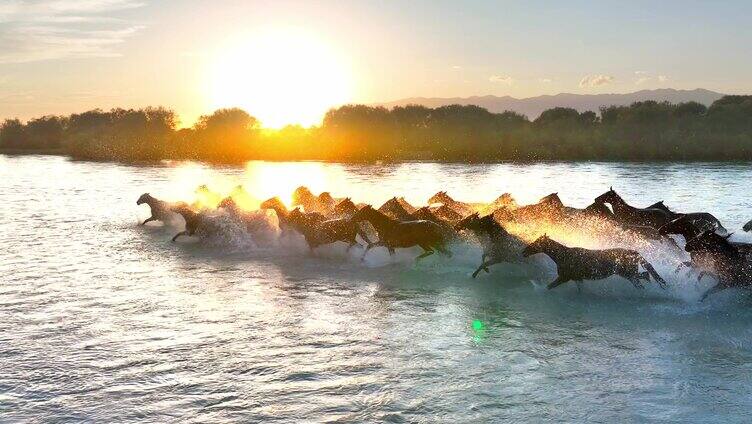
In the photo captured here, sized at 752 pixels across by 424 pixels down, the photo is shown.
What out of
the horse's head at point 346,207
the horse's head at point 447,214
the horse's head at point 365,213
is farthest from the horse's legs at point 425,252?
the horse's head at point 346,207

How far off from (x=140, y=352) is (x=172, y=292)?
4222 mm

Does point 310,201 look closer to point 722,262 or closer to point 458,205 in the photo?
point 458,205

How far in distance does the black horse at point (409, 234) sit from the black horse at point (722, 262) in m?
5.76

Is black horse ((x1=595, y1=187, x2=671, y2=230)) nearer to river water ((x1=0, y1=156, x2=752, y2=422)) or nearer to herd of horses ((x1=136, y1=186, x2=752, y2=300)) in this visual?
herd of horses ((x1=136, y1=186, x2=752, y2=300))

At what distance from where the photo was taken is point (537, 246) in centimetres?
1355

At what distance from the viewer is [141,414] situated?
24.0ft

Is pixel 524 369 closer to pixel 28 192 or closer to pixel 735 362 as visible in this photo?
pixel 735 362

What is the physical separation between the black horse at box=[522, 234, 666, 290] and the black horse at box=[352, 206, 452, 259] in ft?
11.2

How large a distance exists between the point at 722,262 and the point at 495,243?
4.42 metres

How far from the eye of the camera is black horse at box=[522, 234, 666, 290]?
12531 mm

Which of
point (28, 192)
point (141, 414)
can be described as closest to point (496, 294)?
point (141, 414)

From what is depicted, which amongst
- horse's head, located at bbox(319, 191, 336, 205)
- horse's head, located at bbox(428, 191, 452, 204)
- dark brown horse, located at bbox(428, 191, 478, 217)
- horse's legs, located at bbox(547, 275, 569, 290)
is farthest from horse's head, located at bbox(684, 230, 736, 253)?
horse's head, located at bbox(319, 191, 336, 205)

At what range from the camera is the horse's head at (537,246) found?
43.9ft

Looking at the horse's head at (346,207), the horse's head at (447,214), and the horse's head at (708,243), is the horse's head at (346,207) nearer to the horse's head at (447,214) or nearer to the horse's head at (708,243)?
the horse's head at (447,214)
